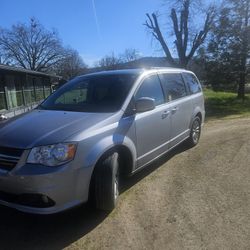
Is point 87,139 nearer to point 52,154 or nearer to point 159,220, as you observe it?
point 52,154

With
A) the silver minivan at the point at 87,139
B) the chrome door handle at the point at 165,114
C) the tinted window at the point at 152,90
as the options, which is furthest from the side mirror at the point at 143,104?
the chrome door handle at the point at 165,114

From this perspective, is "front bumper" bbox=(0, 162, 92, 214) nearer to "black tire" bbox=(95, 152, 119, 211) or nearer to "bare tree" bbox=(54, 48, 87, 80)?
"black tire" bbox=(95, 152, 119, 211)

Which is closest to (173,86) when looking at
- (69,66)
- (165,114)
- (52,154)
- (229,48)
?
(165,114)

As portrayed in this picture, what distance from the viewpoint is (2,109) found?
22.4m

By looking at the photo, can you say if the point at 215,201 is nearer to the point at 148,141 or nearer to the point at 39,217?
the point at 148,141

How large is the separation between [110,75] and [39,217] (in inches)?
98.7

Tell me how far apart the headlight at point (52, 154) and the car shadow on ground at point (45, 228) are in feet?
2.73

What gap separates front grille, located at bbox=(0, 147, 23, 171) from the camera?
3.83 m

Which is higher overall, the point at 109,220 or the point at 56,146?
the point at 56,146

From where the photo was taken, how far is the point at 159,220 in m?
4.19

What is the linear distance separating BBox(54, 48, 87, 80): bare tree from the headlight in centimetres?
6950

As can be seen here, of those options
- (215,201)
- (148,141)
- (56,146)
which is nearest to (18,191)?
(56,146)

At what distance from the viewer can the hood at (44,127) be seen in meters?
3.92

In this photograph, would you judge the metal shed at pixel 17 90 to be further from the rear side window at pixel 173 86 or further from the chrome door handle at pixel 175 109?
the chrome door handle at pixel 175 109
